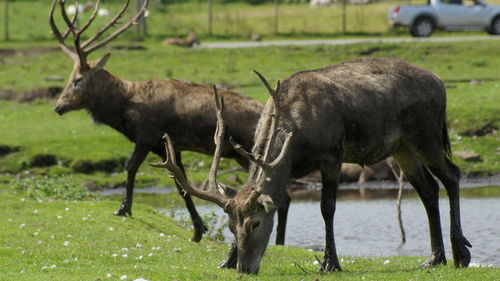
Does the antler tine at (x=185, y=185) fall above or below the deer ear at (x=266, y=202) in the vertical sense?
above

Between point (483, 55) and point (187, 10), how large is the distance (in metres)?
22.5

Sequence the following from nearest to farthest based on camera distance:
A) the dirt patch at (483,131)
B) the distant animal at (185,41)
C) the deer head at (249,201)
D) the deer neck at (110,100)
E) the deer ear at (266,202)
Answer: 1. the deer head at (249,201)
2. the deer ear at (266,202)
3. the deer neck at (110,100)
4. the dirt patch at (483,131)
5. the distant animal at (185,41)

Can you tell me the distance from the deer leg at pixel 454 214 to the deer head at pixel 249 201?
8.36 ft

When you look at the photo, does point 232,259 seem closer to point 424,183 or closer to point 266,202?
point 266,202

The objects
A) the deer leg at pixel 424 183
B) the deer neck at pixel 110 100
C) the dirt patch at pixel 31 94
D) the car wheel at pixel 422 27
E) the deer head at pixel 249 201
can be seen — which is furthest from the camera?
the car wheel at pixel 422 27

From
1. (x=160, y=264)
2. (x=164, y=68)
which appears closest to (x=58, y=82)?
(x=164, y=68)

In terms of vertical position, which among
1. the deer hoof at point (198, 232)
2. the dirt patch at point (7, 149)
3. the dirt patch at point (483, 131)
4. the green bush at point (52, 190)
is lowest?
the dirt patch at point (7, 149)

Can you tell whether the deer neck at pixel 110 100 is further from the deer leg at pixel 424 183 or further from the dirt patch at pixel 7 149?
the dirt patch at pixel 7 149

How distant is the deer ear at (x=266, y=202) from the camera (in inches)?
466

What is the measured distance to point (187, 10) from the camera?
5831 centimetres

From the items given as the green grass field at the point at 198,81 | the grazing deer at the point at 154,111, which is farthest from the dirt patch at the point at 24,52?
the grazing deer at the point at 154,111

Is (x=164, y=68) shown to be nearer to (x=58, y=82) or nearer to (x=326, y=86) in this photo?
(x=58, y=82)

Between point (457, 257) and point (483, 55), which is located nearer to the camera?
point (457, 257)

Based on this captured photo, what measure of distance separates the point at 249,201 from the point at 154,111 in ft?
24.9
